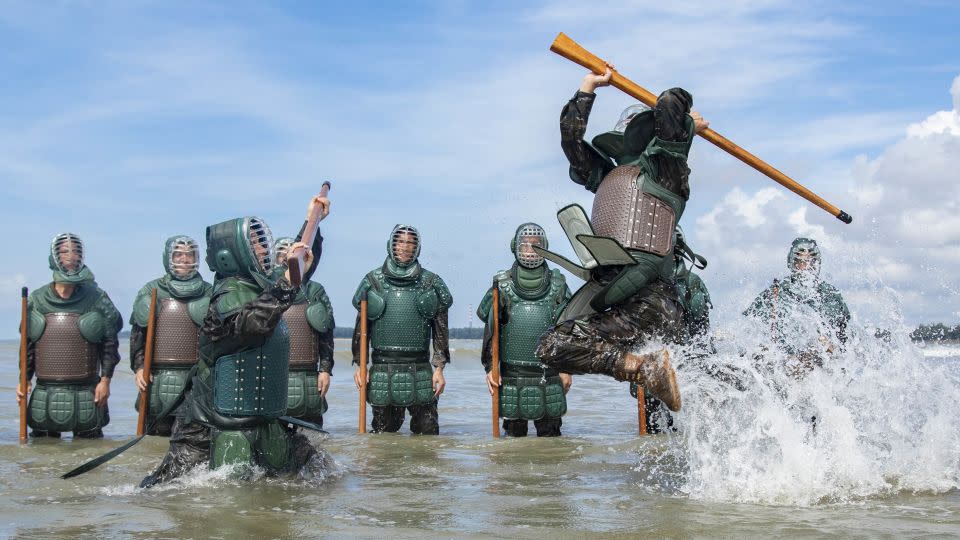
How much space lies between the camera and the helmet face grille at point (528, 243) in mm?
9438

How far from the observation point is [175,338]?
368 inches

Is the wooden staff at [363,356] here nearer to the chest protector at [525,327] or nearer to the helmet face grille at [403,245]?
the helmet face grille at [403,245]

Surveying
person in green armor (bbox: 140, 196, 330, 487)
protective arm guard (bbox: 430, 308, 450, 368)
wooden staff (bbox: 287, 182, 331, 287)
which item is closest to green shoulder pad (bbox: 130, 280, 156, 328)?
protective arm guard (bbox: 430, 308, 450, 368)

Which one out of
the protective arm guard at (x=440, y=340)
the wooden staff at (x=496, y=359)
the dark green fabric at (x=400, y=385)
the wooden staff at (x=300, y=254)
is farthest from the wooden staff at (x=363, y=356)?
the wooden staff at (x=300, y=254)

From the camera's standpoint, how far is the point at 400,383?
9445mm

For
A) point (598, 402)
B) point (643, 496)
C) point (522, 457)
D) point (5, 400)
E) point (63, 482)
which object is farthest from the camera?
point (598, 402)

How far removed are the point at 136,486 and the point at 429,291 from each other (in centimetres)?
398

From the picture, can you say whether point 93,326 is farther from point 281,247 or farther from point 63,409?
point 281,247

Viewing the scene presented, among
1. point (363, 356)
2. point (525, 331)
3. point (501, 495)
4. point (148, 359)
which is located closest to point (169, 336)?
point (148, 359)

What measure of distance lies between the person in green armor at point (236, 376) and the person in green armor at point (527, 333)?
3601 millimetres

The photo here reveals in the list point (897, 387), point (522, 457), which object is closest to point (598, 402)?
point (522, 457)

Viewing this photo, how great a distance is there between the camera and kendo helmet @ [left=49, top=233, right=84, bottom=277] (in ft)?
30.3

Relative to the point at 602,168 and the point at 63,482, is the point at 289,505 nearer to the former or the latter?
the point at 63,482

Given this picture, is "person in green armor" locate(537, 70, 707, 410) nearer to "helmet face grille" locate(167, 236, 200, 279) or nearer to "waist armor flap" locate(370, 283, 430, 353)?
"waist armor flap" locate(370, 283, 430, 353)
